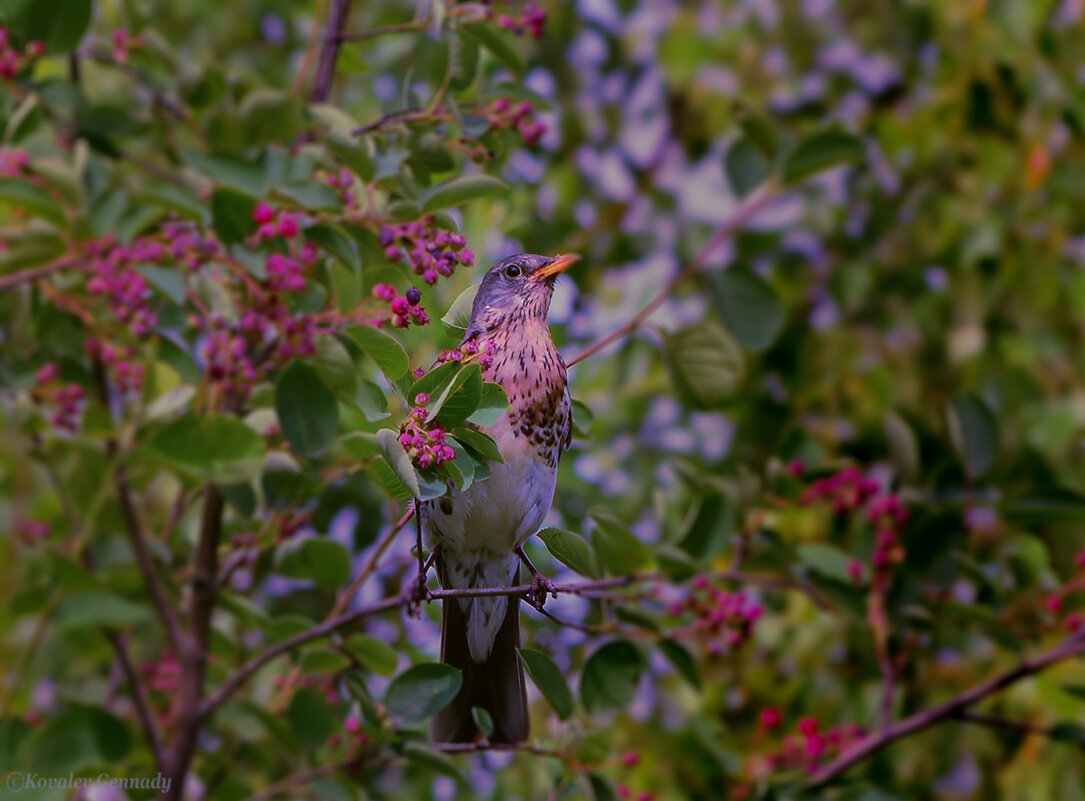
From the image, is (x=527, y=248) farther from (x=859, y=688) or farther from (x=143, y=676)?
(x=859, y=688)

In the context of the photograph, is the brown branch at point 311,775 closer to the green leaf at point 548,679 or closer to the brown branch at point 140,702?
the brown branch at point 140,702

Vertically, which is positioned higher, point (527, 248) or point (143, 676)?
point (527, 248)

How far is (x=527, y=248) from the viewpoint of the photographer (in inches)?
63.8

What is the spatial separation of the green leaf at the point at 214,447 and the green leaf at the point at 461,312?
815 mm

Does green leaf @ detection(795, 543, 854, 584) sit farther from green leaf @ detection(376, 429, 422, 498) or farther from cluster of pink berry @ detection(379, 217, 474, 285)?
green leaf @ detection(376, 429, 422, 498)

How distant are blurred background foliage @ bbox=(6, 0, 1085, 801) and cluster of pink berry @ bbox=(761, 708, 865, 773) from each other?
14 millimetres

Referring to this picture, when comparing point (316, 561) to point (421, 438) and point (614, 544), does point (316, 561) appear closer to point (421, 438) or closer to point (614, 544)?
point (614, 544)

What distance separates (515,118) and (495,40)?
22 cm

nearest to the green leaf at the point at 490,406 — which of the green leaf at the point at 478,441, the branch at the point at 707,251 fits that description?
the green leaf at the point at 478,441

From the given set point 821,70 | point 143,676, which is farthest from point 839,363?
point 143,676

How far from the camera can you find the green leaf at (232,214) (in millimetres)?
1964

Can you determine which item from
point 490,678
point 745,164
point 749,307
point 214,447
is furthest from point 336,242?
point 745,164

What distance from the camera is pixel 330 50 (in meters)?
2.32

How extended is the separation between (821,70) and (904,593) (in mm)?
2836
